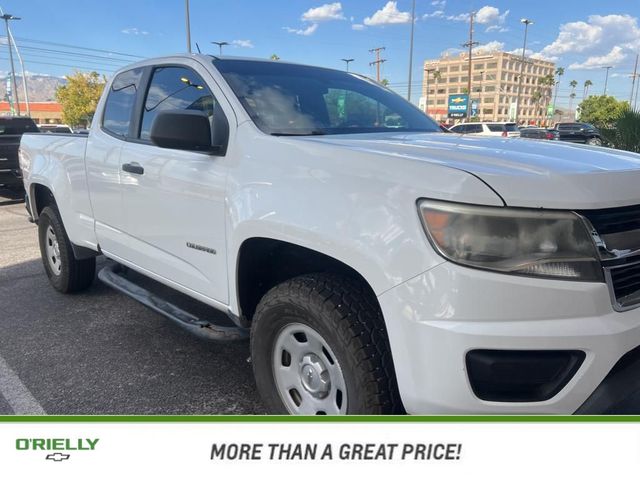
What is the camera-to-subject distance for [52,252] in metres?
4.84

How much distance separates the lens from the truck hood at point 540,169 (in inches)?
64.7

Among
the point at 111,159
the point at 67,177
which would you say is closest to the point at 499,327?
the point at 111,159

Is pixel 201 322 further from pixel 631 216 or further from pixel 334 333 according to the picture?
pixel 631 216

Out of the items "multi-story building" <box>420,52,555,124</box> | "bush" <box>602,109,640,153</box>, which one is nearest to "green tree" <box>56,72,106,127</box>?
"bush" <box>602,109,640,153</box>

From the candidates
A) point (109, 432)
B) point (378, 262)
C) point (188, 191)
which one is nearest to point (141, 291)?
point (188, 191)

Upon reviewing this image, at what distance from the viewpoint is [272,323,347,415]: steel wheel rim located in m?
2.11

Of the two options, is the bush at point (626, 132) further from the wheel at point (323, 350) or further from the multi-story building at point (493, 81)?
the multi-story building at point (493, 81)

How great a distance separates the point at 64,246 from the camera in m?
4.41

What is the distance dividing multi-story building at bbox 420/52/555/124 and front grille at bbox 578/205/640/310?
376ft

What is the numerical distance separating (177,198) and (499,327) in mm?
1879

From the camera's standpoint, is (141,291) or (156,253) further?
(141,291)

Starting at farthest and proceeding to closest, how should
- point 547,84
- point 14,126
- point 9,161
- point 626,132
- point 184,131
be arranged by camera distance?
point 547,84 → point 14,126 → point 9,161 → point 626,132 → point 184,131

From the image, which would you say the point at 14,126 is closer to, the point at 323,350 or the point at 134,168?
the point at 134,168

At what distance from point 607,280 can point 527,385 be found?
428mm
